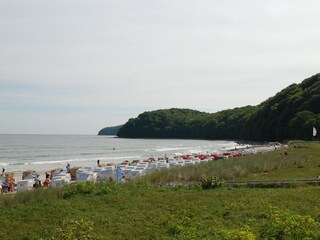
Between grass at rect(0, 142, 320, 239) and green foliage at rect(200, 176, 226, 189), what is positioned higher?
green foliage at rect(200, 176, 226, 189)

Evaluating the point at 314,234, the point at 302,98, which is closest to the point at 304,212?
the point at 314,234

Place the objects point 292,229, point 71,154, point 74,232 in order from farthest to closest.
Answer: point 71,154 → point 74,232 → point 292,229

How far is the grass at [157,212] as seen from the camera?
8.12m

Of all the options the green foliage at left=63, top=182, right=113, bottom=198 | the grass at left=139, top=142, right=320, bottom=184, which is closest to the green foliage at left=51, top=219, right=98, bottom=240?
the green foliage at left=63, top=182, right=113, bottom=198

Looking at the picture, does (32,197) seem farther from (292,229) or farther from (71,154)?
(71,154)

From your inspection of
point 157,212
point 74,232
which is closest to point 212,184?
point 157,212

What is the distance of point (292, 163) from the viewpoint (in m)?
24.0

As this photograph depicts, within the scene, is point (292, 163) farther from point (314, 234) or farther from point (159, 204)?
point (314, 234)

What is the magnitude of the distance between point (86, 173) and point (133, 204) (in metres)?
12.6

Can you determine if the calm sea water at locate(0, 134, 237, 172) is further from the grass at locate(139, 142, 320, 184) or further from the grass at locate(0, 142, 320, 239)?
the grass at locate(0, 142, 320, 239)

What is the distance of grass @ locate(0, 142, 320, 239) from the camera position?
812 cm

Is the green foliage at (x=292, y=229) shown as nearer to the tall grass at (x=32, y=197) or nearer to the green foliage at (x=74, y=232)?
the green foliage at (x=74, y=232)

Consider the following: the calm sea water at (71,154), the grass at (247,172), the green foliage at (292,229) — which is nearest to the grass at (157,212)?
the green foliage at (292,229)

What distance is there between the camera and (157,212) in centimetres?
1140
